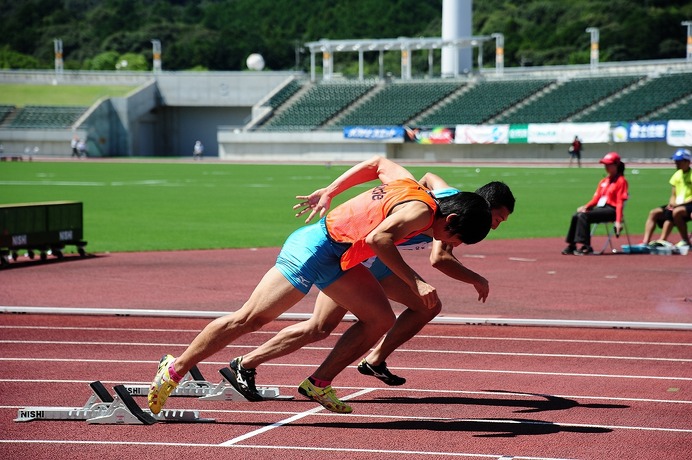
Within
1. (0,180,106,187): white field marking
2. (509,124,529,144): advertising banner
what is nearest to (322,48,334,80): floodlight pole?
(509,124,529,144): advertising banner

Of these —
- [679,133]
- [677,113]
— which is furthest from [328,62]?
[679,133]

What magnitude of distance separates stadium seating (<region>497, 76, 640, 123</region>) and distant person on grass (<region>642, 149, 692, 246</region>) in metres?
47.4

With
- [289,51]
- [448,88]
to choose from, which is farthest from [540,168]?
[289,51]

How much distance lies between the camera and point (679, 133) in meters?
56.9

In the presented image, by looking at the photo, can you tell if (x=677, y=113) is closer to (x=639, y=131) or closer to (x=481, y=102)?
(x=639, y=131)

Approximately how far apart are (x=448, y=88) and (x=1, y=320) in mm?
65349

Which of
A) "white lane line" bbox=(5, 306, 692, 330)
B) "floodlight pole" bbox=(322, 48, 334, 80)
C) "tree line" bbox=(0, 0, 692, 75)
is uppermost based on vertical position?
"tree line" bbox=(0, 0, 692, 75)

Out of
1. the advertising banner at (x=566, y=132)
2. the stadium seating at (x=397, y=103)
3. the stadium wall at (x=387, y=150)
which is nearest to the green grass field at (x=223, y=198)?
the advertising banner at (x=566, y=132)

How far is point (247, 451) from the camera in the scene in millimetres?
6324

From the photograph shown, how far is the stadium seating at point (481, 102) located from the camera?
69.2 m

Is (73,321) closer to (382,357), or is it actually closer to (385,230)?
(382,357)

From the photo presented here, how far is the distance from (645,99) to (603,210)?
4787 centimetres

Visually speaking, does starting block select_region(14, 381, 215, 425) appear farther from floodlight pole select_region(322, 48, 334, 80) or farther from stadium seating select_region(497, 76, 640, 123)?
floodlight pole select_region(322, 48, 334, 80)

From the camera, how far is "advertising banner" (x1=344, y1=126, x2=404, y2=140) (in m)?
67.4
